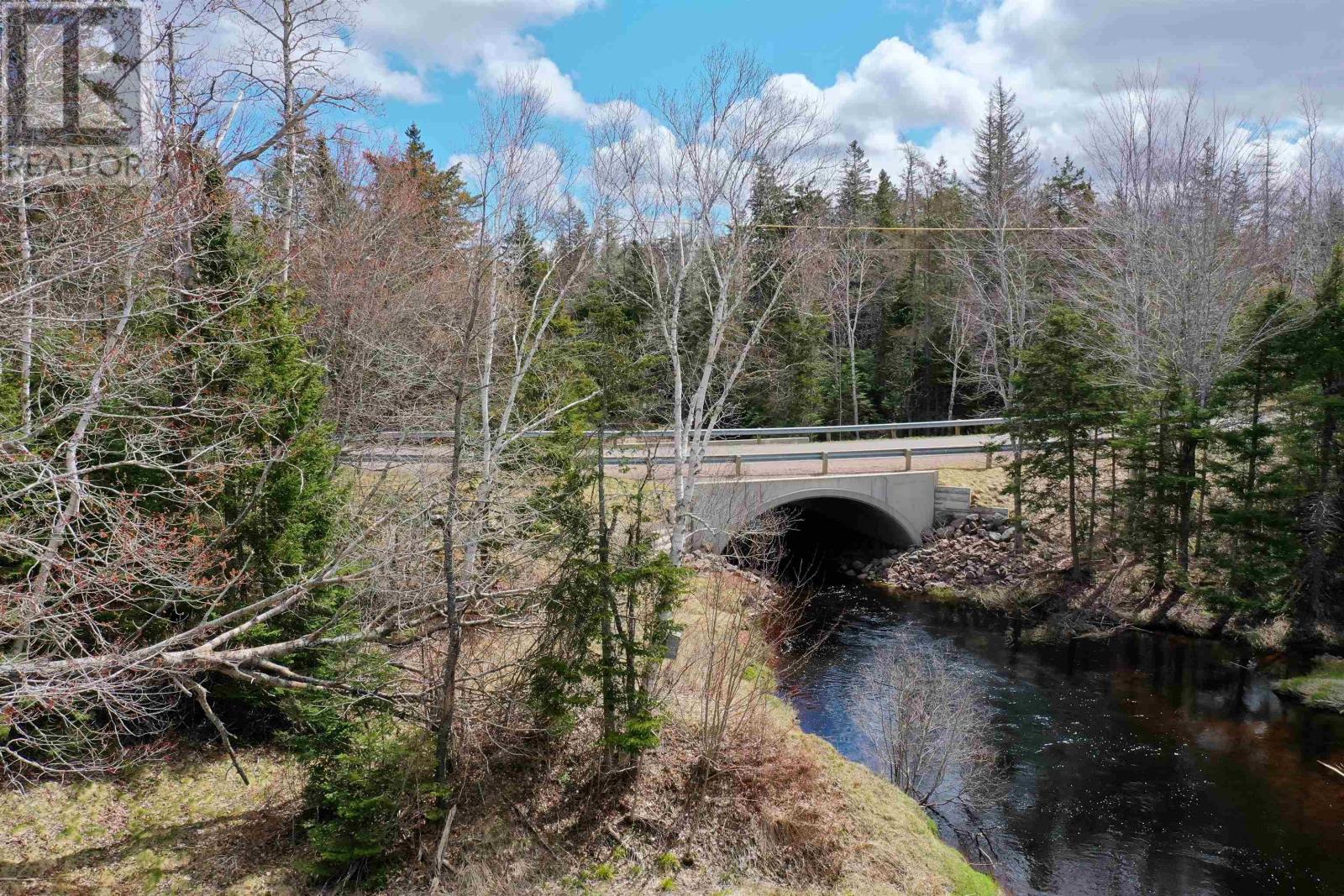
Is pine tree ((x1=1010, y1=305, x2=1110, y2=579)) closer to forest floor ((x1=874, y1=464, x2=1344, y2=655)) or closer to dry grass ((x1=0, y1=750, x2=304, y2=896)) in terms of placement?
forest floor ((x1=874, y1=464, x2=1344, y2=655))

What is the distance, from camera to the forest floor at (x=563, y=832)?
28.2ft

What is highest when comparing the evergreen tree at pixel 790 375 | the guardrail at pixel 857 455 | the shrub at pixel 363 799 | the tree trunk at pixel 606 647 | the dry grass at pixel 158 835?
the evergreen tree at pixel 790 375

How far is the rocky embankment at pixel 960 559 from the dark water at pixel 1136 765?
3.38 m

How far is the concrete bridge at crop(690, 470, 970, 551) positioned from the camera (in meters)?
20.0

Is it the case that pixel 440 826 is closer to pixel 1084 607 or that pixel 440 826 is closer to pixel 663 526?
pixel 663 526

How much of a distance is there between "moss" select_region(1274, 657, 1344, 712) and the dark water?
1.16ft

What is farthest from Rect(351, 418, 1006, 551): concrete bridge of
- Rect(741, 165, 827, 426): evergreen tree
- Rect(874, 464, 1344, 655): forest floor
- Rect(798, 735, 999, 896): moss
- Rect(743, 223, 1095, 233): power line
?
Rect(798, 735, 999, 896): moss

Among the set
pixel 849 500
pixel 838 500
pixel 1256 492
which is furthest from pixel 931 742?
pixel 838 500

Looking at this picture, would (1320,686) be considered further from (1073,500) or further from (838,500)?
(838,500)

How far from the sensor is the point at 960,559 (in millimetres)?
24031

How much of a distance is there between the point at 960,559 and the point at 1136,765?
10.8m

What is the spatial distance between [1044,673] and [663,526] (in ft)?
27.9

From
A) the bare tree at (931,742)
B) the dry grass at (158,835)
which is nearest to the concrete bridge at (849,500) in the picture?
the bare tree at (931,742)

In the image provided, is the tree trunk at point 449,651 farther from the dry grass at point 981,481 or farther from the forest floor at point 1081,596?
the dry grass at point 981,481
